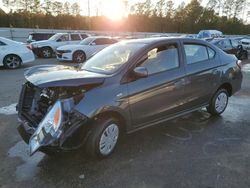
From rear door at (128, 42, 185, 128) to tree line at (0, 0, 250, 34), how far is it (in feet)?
137

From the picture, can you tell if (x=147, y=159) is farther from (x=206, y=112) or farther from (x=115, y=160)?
→ (x=206, y=112)

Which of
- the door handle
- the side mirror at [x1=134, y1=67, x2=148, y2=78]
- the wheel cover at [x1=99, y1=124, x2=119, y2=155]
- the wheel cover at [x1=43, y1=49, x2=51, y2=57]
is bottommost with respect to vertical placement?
Answer: the wheel cover at [x1=43, y1=49, x2=51, y2=57]

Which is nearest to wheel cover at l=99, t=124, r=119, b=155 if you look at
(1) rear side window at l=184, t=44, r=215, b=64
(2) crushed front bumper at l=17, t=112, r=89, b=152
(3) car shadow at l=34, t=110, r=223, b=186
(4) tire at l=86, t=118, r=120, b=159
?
(4) tire at l=86, t=118, r=120, b=159

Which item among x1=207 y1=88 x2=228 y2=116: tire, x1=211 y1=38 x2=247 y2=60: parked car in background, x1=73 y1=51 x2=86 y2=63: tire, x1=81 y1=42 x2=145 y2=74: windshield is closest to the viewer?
x1=81 y1=42 x2=145 y2=74: windshield

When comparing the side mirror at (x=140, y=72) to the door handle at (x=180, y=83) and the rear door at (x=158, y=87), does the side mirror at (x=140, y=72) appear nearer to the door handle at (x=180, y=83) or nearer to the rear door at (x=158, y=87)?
the rear door at (x=158, y=87)

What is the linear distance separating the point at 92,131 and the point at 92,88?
552mm

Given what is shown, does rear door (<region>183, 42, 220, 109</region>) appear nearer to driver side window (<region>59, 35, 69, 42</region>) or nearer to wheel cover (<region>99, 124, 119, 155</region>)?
wheel cover (<region>99, 124, 119, 155</region>)

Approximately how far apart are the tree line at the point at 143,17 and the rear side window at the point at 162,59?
41807mm

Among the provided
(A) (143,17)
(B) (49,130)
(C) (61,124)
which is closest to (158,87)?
(C) (61,124)

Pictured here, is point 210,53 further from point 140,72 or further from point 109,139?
point 109,139

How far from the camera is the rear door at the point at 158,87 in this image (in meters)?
3.80

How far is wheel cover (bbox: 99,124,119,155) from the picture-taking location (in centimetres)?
357

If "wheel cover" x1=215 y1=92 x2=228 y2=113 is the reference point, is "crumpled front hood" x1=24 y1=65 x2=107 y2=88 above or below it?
above

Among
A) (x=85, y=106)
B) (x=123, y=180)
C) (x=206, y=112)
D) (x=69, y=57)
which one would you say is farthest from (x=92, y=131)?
(x=69, y=57)
